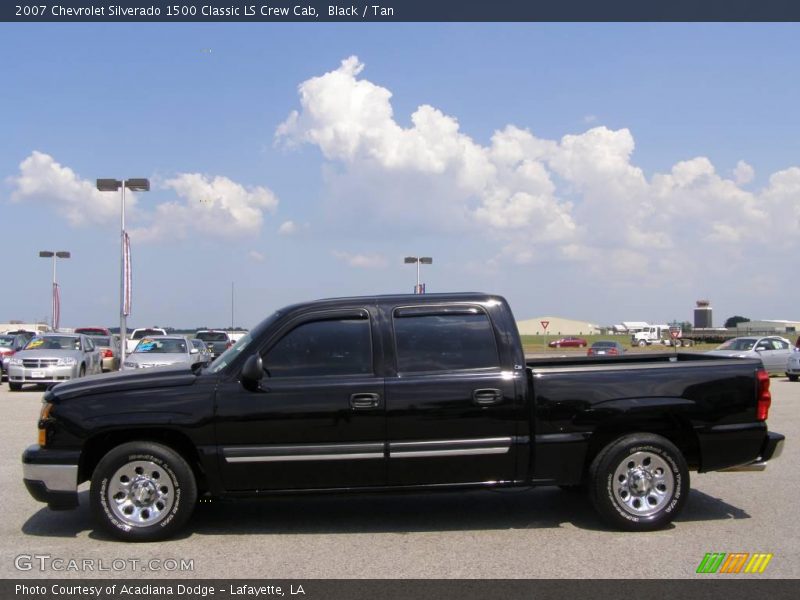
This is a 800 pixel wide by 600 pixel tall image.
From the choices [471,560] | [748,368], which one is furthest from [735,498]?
[471,560]

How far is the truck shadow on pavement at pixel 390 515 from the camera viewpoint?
6.46 meters

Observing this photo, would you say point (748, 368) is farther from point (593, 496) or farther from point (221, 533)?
point (221, 533)

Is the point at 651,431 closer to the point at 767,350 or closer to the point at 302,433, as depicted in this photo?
the point at 302,433

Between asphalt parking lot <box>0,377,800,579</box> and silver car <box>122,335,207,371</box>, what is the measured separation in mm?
11919

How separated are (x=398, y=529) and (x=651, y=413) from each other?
2231 millimetres

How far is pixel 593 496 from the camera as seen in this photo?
633 cm

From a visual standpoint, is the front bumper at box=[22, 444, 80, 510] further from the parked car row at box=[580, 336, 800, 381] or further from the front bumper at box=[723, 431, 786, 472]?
the parked car row at box=[580, 336, 800, 381]

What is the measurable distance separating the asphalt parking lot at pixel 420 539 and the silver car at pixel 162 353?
11.9 metres

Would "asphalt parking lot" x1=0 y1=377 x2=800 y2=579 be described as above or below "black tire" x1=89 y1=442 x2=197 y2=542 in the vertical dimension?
below

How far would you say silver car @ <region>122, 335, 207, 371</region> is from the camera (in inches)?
780

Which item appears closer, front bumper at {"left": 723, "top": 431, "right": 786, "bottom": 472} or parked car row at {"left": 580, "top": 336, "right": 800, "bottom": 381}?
front bumper at {"left": 723, "top": 431, "right": 786, "bottom": 472}

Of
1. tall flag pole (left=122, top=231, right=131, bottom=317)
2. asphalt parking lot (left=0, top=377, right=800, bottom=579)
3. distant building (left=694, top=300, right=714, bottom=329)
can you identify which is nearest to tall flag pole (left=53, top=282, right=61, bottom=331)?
tall flag pole (left=122, top=231, right=131, bottom=317)

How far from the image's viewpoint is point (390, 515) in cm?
691

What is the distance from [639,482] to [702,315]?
91355 millimetres
